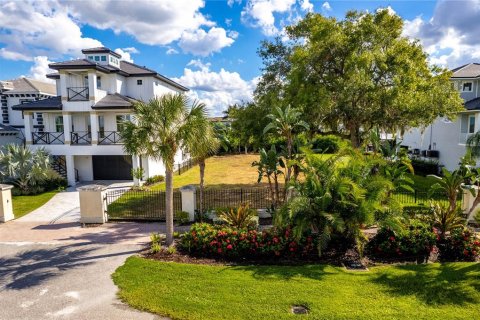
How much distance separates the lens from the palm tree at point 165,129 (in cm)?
1009

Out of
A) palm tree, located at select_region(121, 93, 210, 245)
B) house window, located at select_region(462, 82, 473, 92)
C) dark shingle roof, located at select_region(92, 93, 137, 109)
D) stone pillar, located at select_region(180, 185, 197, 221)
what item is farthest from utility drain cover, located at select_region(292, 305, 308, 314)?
house window, located at select_region(462, 82, 473, 92)

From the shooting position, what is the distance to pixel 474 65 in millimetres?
29844

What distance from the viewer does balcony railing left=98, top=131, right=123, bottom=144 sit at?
23.6 meters

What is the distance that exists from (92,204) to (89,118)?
13.2 m

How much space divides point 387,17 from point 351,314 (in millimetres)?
15310

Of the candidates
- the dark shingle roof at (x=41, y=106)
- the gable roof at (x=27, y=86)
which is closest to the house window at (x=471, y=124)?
the dark shingle roof at (x=41, y=106)

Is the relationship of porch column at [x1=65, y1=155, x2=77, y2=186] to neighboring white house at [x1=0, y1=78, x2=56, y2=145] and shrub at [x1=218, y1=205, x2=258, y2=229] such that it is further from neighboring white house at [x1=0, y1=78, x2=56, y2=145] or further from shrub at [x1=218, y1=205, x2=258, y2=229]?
shrub at [x1=218, y1=205, x2=258, y2=229]

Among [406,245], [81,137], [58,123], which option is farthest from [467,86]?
[58,123]

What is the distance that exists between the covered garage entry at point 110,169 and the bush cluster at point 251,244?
16.9 meters

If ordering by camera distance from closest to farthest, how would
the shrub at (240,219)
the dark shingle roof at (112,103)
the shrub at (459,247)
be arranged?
the shrub at (459,247)
the shrub at (240,219)
the dark shingle roof at (112,103)

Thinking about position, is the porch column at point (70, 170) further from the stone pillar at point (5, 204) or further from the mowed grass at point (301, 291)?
the mowed grass at point (301, 291)

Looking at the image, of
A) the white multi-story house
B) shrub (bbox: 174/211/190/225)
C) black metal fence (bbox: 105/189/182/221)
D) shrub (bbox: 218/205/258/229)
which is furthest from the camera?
the white multi-story house

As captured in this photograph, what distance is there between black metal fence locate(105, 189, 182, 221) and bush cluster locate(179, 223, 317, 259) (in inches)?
192

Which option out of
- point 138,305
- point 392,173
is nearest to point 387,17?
point 392,173
